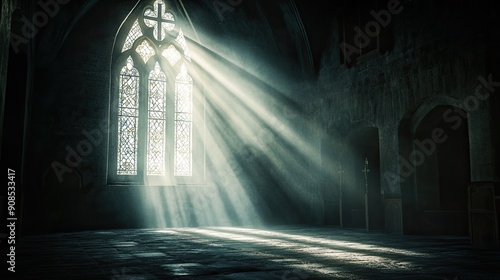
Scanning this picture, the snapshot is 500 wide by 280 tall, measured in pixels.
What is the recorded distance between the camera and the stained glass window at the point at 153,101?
532 inches

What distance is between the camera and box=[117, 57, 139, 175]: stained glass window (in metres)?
13.4

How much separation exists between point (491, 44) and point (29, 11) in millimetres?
9593

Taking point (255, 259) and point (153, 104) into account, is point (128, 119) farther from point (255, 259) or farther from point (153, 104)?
point (255, 259)

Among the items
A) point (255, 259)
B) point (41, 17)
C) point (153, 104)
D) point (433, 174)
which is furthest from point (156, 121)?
point (255, 259)

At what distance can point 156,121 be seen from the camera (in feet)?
45.8

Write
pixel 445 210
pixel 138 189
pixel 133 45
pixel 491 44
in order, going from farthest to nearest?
1. pixel 133 45
2. pixel 138 189
3. pixel 445 210
4. pixel 491 44

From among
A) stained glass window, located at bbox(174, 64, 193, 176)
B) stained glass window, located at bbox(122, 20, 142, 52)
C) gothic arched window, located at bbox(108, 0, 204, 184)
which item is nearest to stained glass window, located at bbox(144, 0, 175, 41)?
gothic arched window, located at bbox(108, 0, 204, 184)

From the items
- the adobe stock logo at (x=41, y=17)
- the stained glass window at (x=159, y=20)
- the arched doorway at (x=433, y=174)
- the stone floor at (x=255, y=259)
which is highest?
the stained glass window at (x=159, y=20)

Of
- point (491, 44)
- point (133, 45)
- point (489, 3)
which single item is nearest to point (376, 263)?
point (491, 44)

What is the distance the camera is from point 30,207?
11672 millimetres

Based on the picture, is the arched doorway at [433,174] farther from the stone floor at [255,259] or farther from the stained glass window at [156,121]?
the stained glass window at [156,121]

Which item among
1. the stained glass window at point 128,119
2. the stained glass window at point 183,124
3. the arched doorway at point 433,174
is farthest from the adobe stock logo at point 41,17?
the arched doorway at point 433,174

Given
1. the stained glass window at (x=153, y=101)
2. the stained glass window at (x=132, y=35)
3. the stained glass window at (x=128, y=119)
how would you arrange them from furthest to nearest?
the stained glass window at (x=132, y=35) → the stained glass window at (x=153, y=101) → the stained glass window at (x=128, y=119)

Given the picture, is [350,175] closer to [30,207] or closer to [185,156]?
[185,156]
